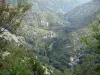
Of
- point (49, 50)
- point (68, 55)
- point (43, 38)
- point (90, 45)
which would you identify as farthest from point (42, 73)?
point (43, 38)

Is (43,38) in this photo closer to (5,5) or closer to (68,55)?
(68,55)

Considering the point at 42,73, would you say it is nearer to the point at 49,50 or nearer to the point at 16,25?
the point at 16,25

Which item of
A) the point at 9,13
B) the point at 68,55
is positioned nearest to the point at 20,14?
the point at 9,13

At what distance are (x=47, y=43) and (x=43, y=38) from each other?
13891 mm

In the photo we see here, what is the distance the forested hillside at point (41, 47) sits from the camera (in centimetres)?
1823

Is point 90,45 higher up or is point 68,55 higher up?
point 90,45

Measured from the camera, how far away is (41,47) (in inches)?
5640

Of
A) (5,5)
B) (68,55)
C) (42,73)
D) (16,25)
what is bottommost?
(68,55)

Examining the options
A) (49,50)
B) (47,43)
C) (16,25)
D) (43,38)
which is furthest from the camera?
(43,38)

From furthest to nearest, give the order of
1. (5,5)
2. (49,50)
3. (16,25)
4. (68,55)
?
(49,50), (68,55), (16,25), (5,5)

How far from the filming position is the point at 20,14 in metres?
18.4

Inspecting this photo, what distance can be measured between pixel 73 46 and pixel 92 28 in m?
114

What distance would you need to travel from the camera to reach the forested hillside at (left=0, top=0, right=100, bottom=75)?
18.2m

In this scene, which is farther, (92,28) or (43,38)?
(43,38)
